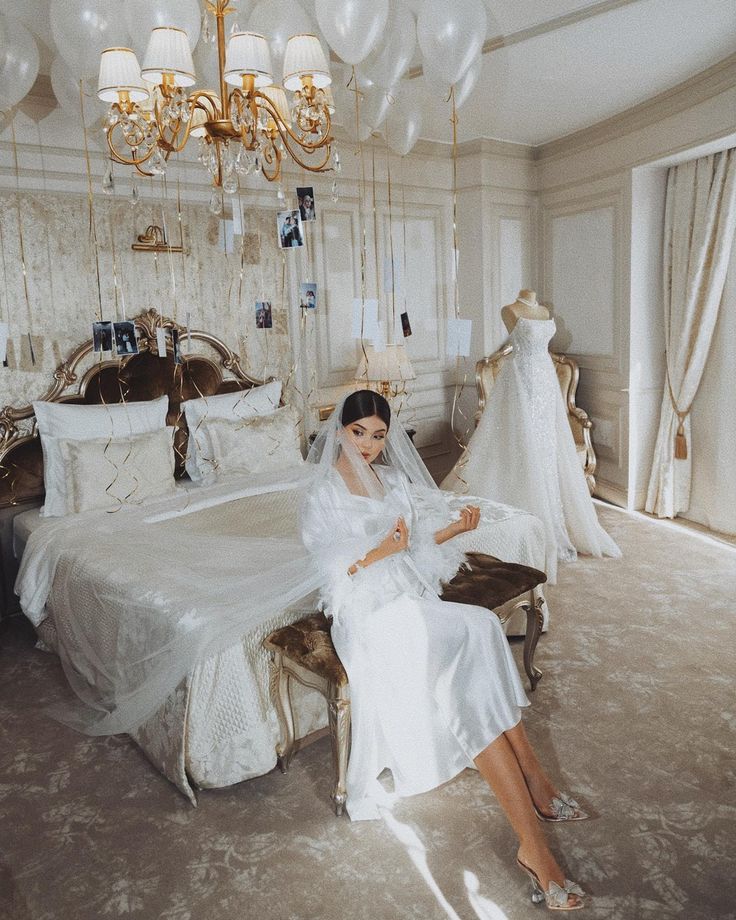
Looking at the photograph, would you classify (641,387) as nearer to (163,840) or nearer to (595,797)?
(595,797)

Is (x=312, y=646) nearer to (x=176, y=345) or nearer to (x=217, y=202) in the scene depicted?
(x=217, y=202)

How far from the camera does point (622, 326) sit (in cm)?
524

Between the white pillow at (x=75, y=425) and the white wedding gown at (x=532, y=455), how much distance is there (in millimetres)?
1813

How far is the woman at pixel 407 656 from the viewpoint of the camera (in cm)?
210

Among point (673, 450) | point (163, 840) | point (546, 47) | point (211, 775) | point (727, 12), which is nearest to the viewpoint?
point (163, 840)

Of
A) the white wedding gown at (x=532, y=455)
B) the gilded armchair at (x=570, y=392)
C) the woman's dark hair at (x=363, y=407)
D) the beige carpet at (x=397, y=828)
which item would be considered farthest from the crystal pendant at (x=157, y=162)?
the gilded armchair at (x=570, y=392)

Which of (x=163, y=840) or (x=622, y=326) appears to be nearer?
(x=163, y=840)

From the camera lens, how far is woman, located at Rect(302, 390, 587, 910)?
A: 2.10 metres

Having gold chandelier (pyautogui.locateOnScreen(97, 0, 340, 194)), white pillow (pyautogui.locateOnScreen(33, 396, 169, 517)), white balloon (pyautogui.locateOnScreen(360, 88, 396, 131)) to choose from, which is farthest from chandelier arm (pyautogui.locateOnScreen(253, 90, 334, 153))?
white pillow (pyautogui.locateOnScreen(33, 396, 169, 517))

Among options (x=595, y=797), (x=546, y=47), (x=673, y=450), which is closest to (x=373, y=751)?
(x=595, y=797)

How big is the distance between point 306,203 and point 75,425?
1610 millimetres

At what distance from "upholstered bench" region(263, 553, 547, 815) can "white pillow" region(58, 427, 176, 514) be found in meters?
1.53

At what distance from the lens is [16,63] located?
8.96ft

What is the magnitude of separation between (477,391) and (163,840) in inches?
156
